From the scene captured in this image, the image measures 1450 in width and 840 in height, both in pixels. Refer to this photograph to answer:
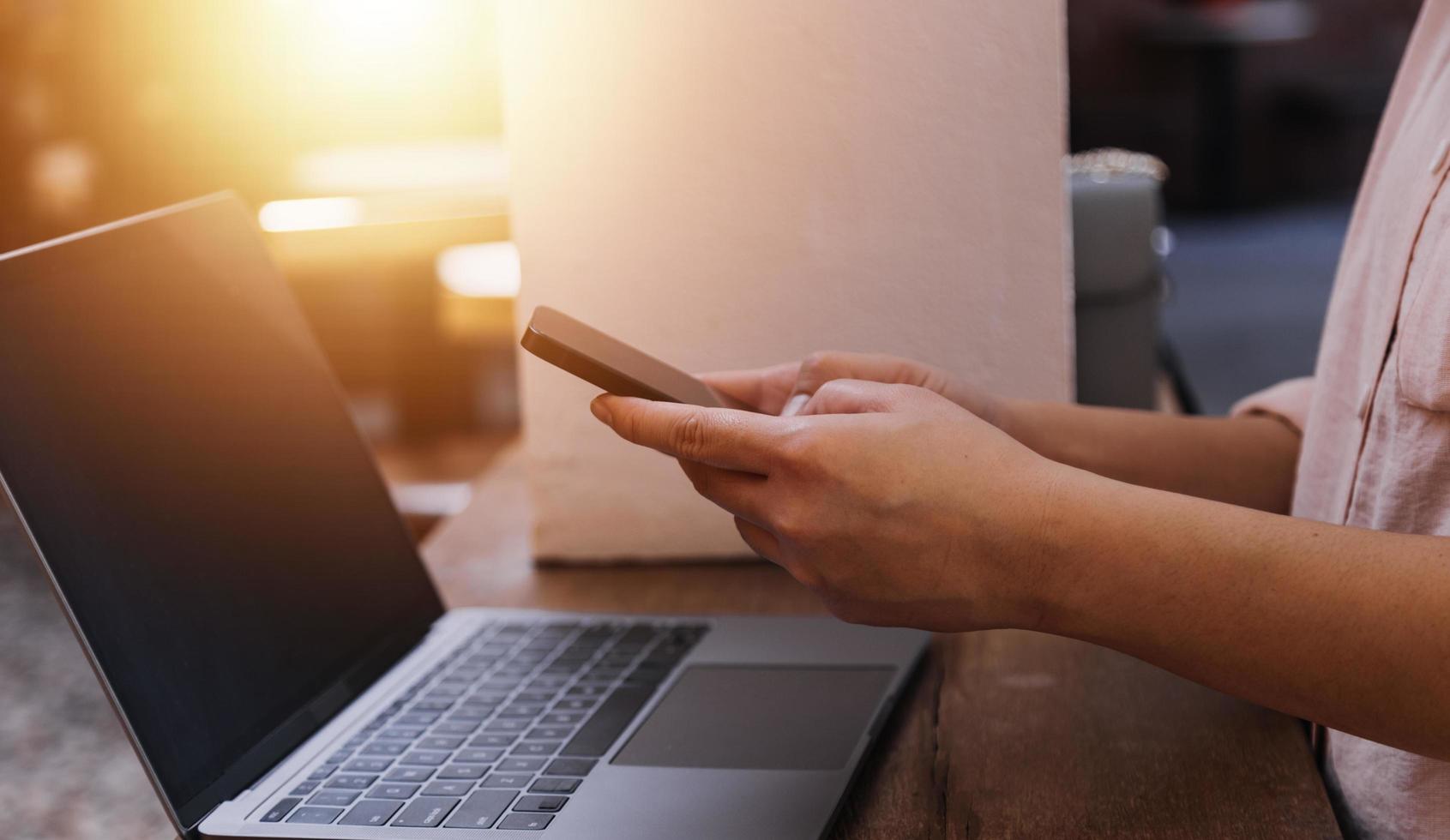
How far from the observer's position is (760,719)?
613mm

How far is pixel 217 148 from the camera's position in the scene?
151 inches

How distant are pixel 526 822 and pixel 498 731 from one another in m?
0.09

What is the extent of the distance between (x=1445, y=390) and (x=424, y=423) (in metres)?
3.16

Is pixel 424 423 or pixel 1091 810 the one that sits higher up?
pixel 1091 810

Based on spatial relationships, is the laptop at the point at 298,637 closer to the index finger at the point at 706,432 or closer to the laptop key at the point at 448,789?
the laptop key at the point at 448,789

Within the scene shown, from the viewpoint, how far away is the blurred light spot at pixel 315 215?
3.07 m

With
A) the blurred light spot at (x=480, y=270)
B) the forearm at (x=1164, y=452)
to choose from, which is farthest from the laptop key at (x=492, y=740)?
the blurred light spot at (x=480, y=270)

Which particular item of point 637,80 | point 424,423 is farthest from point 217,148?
point 637,80

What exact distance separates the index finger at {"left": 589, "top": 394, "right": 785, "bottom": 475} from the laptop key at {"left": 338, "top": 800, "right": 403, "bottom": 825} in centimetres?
18

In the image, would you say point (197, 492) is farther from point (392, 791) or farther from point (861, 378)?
point (861, 378)

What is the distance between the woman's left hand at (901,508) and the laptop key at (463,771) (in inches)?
6.8

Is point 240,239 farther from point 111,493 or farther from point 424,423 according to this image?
point 424,423

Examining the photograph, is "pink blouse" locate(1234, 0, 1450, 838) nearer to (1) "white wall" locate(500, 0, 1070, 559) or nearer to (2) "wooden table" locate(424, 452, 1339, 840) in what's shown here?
(2) "wooden table" locate(424, 452, 1339, 840)

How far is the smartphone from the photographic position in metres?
0.53
